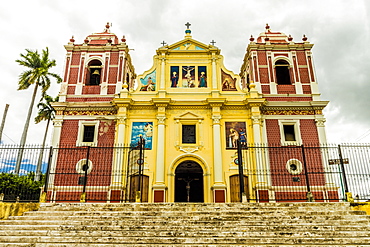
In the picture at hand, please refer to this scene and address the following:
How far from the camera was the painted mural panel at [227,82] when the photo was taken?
1900cm

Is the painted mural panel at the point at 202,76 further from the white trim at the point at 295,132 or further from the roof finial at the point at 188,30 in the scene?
the white trim at the point at 295,132

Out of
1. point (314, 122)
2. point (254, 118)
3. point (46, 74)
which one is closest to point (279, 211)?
point (254, 118)

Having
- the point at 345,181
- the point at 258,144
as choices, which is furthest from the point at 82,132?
the point at 345,181

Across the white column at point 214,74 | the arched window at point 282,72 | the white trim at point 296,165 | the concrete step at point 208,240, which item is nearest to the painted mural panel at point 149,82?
the white column at point 214,74

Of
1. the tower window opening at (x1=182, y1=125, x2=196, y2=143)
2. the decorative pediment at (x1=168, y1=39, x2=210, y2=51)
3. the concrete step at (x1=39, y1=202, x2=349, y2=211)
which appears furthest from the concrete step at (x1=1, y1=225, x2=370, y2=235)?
the decorative pediment at (x1=168, y1=39, x2=210, y2=51)

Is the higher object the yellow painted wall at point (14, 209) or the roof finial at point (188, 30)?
the roof finial at point (188, 30)

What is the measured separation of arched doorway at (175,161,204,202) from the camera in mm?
16438

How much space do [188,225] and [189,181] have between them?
9103mm

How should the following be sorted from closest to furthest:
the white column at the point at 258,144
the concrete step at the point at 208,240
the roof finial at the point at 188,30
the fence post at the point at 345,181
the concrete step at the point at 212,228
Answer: the concrete step at the point at 208,240 < the concrete step at the point at 212,228 < the fence post at the point at 345,181 < the white column at the point at 258,144 < the roof finial at the point at 188,30

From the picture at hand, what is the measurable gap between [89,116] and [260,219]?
1294 centimetres

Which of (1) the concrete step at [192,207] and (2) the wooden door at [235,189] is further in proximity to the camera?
(2) the wooden door at [235,189]

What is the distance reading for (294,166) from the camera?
16.7m

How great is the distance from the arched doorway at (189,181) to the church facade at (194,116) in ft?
0.18

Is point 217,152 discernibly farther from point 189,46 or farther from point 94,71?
point 94,71
